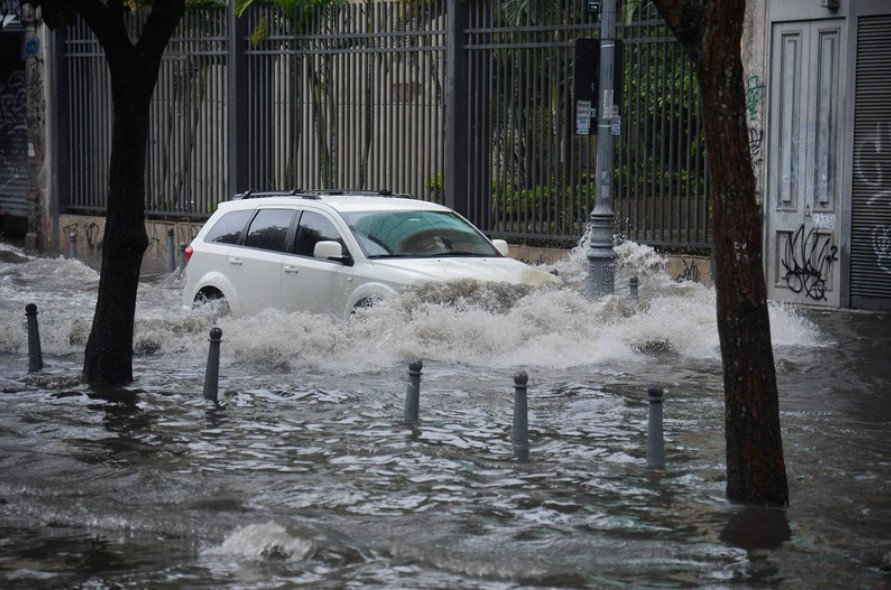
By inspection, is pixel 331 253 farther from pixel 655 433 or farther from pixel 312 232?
pixel 655 433

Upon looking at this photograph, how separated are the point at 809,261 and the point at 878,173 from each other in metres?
1.47

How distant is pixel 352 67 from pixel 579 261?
613 centimetres

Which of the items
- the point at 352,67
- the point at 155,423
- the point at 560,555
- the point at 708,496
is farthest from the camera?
the point at 352,67

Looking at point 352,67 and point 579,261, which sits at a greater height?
→ point 352,67

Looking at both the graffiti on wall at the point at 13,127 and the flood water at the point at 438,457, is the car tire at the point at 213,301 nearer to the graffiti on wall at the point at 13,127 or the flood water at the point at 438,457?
the flood water at the point at 438,457

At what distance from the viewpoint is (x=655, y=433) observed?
344 inches

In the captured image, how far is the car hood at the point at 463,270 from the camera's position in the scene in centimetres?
1347

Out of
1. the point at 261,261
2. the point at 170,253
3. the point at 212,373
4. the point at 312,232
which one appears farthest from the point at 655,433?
the point at 170,253

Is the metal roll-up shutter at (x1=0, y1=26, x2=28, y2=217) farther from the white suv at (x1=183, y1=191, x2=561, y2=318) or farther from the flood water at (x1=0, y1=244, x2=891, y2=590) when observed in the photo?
the white suv at (x1=183, y1=191, x2=561, y2=318)

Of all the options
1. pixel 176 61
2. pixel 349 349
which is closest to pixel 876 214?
pixel 349 349

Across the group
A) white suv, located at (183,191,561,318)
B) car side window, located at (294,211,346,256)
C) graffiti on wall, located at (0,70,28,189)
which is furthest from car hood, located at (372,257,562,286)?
graffiti on wall, located at (0,70,28,189)

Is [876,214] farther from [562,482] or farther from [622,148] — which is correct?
[562,482]

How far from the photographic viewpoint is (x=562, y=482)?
8.59 metres

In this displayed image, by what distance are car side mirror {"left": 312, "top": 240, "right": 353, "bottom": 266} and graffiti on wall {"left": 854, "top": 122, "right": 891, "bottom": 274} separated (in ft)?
23.6
